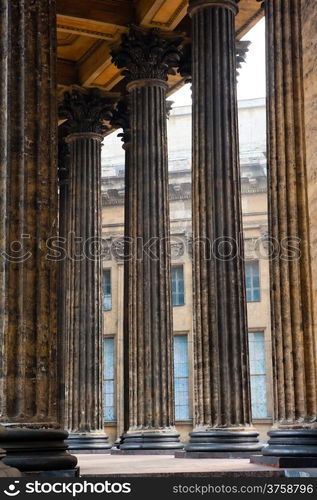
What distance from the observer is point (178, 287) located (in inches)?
2235

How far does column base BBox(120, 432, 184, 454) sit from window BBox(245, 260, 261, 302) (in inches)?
1088

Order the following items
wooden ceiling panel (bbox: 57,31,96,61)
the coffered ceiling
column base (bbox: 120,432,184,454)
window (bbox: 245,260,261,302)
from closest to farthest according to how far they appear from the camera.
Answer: column base (bbox: 120,432,184,454), the coffered ceiling, wooden ceiling panel (bbox: 57,31,96,61), window (bbox: 245,260,261,302)

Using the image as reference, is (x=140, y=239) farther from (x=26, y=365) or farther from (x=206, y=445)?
(x=26, y=365)

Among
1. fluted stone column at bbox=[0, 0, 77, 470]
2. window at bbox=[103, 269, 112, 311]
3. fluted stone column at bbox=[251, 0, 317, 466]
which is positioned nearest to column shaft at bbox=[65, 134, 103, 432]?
fluted stone column at bbox=[251, 0, 317, 466]

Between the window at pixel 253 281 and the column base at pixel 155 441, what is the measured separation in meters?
27.6

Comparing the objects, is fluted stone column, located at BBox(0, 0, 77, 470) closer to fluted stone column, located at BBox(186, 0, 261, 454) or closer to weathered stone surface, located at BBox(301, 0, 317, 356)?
weathered stone surface, located at BBox(301, 0, 317, 356)

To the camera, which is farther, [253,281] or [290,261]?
[253,281]

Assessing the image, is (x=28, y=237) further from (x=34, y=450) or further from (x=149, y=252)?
(x=149, y=252)

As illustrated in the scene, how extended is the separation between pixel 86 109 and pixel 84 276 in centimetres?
705

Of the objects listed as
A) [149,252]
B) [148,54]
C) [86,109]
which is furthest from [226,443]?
[86,109]

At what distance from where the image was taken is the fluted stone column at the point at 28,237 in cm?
1366

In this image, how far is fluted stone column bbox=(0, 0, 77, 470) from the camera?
13.7 meters

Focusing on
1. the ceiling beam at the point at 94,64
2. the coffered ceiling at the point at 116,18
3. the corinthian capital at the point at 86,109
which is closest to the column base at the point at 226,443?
the coffered ceiling at the point at 116,18

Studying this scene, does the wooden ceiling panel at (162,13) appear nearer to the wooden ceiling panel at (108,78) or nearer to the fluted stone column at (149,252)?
the fluted stone column at (149,252)
